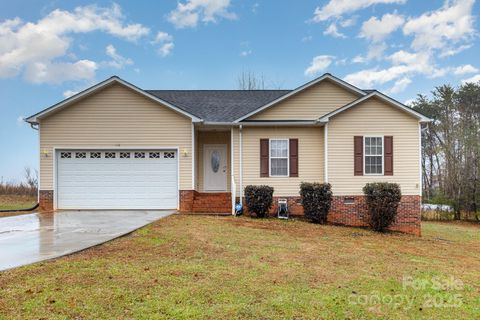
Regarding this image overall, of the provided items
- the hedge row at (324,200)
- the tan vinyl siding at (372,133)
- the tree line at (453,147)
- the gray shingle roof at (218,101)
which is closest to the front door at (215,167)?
the gray shingle roof at (218,101)

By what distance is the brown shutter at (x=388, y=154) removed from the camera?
13.7 m

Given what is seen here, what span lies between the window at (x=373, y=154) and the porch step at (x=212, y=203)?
5569 mm

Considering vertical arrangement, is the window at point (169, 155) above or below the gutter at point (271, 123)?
below

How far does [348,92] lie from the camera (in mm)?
14773

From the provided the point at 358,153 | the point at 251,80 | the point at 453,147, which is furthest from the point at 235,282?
the point at 251,80

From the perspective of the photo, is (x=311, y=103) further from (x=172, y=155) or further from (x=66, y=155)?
(x=66, y=155)

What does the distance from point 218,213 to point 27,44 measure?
12092 mm

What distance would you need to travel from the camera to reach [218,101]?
1702cm

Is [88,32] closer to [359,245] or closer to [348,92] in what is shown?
[348,92]

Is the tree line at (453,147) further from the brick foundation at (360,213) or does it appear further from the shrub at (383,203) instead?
the shrub at (383,203)

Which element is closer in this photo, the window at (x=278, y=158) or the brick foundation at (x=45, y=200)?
the brick foundation at (x=45, y=200)

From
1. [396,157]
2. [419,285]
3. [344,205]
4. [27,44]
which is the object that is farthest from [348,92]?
[27,44]

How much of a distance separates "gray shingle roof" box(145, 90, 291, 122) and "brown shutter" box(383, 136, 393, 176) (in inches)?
194

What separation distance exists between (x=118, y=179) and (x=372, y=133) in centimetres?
1001
